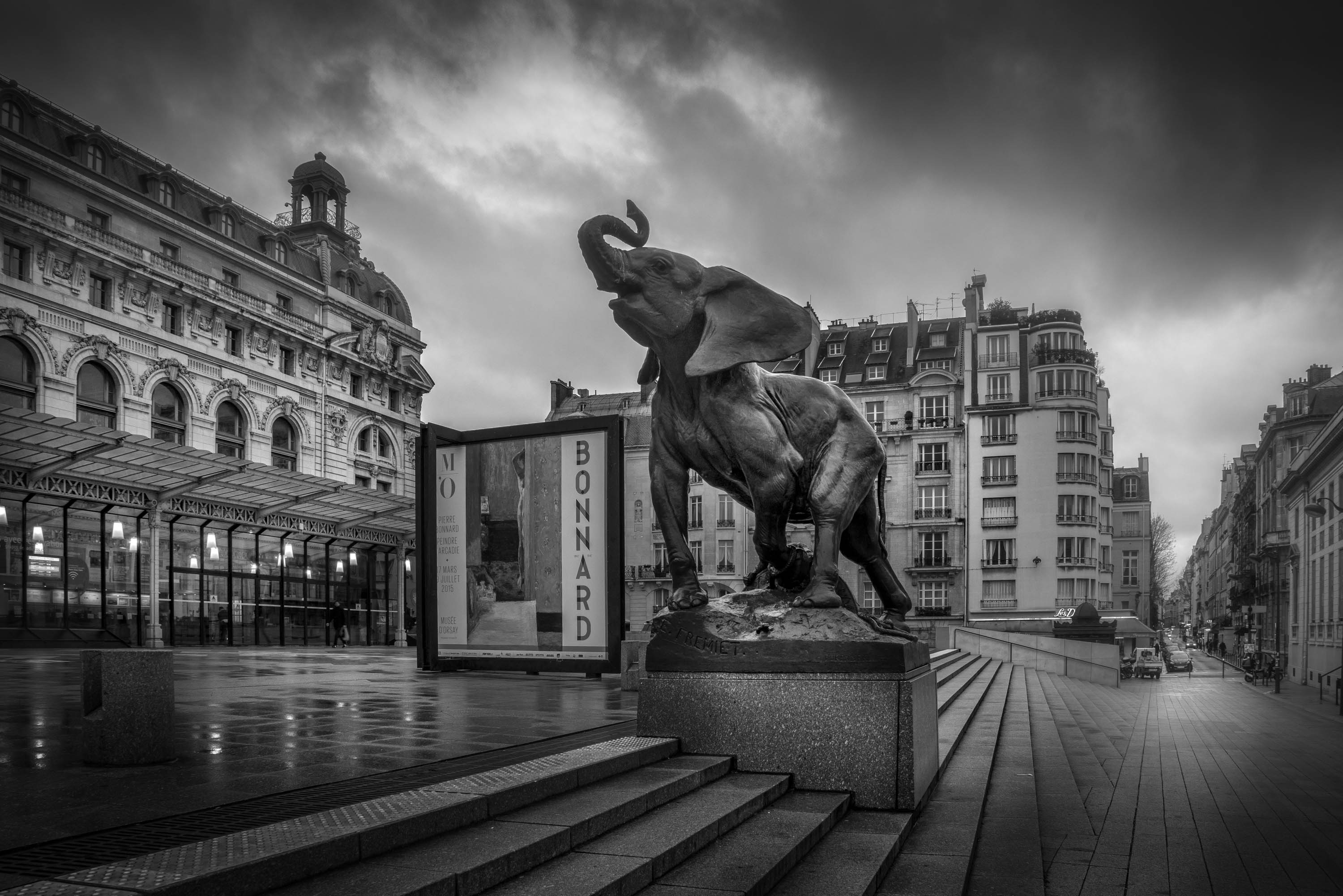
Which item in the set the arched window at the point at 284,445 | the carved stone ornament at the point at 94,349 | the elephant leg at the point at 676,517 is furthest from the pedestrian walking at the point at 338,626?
the elephant leg at the point at 676,517

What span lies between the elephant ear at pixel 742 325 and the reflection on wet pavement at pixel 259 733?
2.56 m

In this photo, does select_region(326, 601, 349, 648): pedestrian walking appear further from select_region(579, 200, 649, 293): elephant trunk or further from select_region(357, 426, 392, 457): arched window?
select_region(579, 200, 649, 293): elephant trunk

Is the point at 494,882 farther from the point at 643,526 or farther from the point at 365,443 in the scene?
the point at 643,526

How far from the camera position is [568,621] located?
50.6ft

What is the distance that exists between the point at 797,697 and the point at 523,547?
1111 centimetres

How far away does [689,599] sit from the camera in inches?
218

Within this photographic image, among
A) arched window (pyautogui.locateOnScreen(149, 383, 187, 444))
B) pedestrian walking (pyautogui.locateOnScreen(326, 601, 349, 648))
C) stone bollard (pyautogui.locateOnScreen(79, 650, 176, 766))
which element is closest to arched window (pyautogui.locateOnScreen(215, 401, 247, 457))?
arched window (pyautogui.locateOnScreen(149, 383, 187, 444))

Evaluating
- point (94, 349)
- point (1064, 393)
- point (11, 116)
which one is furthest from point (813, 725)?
point (1064, 393)

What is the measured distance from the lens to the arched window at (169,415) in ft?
130

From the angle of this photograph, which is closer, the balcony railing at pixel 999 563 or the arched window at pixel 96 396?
the arched window at pixel 96 396

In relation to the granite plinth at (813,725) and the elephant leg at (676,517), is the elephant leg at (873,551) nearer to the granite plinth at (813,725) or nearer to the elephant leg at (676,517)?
the granite plinth at (813,725)

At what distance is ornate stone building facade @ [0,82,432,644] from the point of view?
1230 inches

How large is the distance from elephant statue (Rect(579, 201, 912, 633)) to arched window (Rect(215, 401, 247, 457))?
41.1 metres

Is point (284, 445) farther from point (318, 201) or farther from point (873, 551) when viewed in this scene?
point (873, 551)
